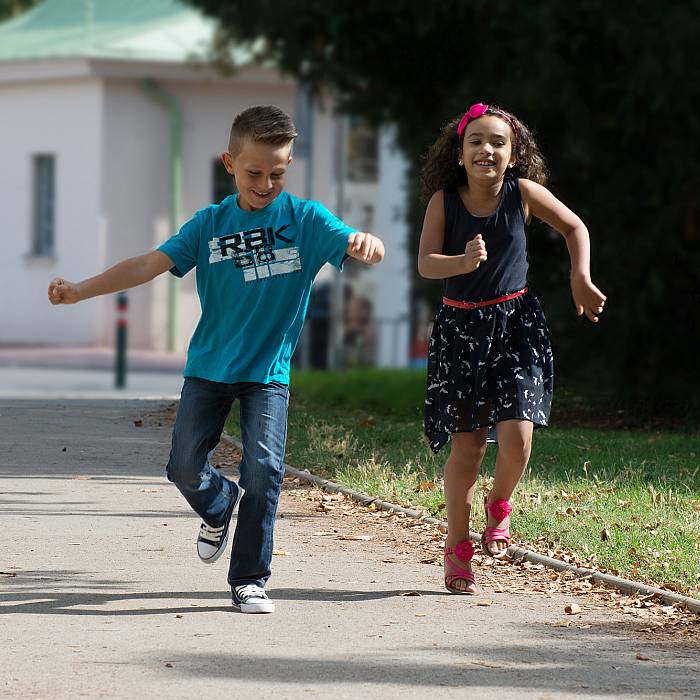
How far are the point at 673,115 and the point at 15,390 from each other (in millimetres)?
9793

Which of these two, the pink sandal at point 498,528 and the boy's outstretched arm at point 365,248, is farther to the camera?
the pink sandal at point 498,528

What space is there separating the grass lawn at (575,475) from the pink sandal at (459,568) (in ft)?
2.51

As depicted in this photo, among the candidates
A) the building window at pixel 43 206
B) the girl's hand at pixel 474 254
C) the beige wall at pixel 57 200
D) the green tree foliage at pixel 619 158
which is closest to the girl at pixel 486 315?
the girl's hand at pixel 474 254

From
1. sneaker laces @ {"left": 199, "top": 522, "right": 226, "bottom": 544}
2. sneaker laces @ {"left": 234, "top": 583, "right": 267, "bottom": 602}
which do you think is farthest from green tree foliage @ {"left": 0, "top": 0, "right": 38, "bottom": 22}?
sneaker laces @ {"left": 234, "top": 583, "right": 267, "bottom": 602}

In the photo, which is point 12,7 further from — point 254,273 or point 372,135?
point 254,273

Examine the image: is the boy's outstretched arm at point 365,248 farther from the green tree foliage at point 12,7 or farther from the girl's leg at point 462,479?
the green tree foliage at point 12,7

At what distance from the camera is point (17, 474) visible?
10.4 meters

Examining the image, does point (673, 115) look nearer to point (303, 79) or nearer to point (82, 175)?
point (303, 79)

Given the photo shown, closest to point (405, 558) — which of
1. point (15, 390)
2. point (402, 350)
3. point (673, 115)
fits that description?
point (673, 115)

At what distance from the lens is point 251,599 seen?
262 inches

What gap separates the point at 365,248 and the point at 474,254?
1.43 ft

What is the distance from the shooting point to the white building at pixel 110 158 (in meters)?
32.0

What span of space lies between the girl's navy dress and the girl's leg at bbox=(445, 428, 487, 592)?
0.28 feet

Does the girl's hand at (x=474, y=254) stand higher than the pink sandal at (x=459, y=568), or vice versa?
the girl's hand at (x=474, y=254)
